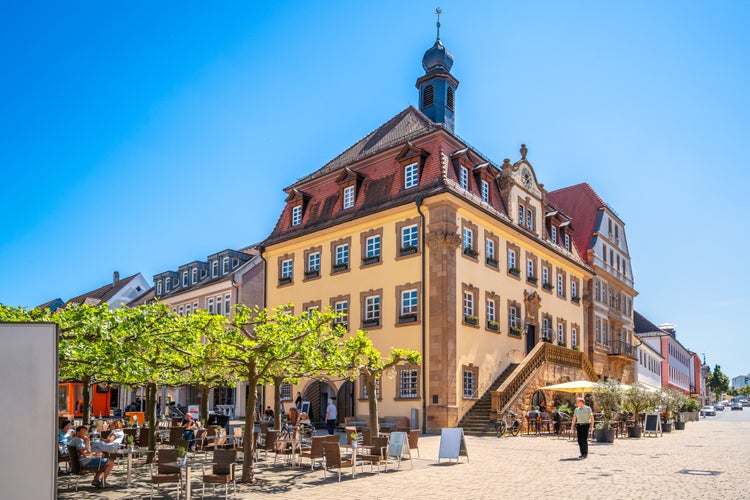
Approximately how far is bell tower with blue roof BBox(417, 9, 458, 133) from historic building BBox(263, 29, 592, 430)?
2.8 inches

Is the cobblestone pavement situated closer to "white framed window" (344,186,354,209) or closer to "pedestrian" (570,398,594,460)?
"pedestrian" (570,398,594,460)

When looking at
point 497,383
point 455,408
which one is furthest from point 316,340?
point 497,383

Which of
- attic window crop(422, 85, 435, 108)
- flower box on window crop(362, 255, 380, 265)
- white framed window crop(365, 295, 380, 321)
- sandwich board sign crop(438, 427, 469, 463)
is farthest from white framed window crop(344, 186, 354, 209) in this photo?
sandwich board sign crop(438, 427, 469, 463)

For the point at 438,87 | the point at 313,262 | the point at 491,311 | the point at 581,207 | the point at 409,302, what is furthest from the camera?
the point at 581,207

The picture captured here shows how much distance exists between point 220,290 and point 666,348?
57999 mm

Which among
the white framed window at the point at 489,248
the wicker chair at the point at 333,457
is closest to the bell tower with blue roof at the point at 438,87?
the white framed window at the point at 489,248

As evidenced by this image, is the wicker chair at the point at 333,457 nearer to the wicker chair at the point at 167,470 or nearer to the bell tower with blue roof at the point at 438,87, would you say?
the wicker chair at the point at 167,470

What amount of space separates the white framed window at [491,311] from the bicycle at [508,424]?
503cm

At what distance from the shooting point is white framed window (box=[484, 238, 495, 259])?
3140cm

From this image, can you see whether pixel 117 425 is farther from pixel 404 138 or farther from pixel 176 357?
pixel 404 138

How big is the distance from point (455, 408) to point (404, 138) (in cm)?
1252

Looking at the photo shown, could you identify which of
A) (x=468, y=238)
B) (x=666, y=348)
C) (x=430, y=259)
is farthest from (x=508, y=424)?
(x=666, y=348)

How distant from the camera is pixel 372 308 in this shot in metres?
30.8

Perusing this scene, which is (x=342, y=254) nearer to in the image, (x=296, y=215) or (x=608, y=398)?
(x=296, y=215)
